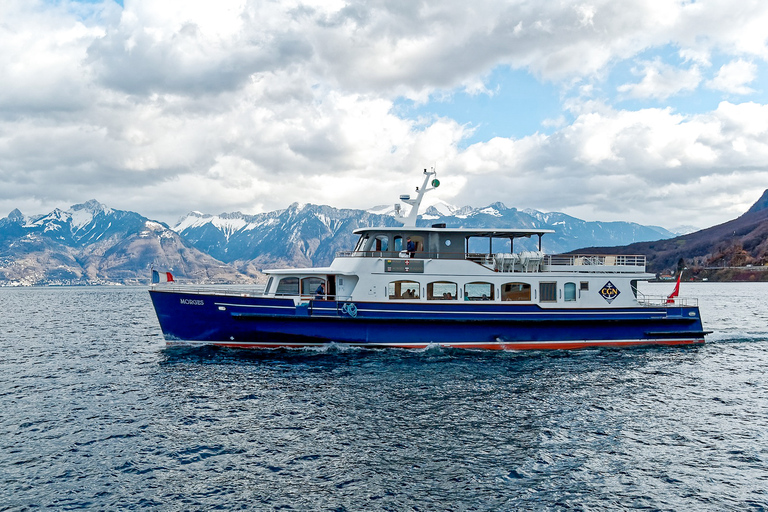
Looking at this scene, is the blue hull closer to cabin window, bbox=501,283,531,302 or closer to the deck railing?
cabin window, bbox=501,283,531,302

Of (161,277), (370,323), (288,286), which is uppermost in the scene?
(161,277)

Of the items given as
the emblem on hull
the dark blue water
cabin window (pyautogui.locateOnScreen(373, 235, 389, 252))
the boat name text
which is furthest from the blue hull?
cabin window (pyautogui.locateOnScreen(373, 235, 389, 252))

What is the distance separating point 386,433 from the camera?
13.4 m

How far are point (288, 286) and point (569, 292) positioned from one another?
14.3m

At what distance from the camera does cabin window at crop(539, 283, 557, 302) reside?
25609mm

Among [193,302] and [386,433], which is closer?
[386,433]

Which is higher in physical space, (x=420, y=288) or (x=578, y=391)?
(x=420, y=288)

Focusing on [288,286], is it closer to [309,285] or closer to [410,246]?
[309,285]

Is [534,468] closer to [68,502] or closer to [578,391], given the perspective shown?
[578,391]

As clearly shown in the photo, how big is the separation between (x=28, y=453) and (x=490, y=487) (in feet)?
36.4

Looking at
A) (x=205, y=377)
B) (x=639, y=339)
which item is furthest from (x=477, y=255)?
(x=205, y=377)

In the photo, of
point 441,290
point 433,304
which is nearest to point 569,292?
point 441,290

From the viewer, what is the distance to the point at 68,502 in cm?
1006

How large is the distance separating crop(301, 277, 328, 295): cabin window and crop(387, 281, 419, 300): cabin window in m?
3.70
